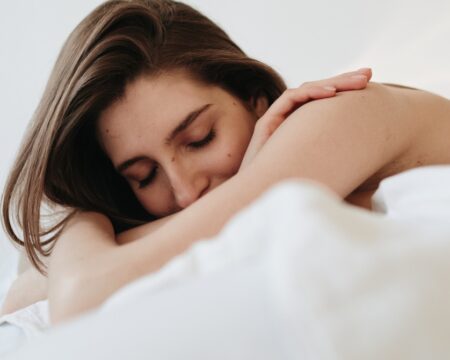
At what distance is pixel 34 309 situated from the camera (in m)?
0.84

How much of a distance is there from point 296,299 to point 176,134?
661mm

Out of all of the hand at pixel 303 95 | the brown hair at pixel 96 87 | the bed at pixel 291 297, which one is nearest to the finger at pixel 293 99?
the hand at pixel 303 95

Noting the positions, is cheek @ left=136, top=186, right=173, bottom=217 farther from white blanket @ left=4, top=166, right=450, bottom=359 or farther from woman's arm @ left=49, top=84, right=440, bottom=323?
white blanket @ left=4, top=166, right=450, bottom=359

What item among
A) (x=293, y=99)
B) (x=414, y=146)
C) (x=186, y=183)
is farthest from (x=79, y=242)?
(x=414, y=146)

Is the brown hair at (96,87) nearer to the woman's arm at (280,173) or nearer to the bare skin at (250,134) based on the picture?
the bare skin at (250,134)

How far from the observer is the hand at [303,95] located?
70 centimetres

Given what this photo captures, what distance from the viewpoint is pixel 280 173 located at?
55 cm

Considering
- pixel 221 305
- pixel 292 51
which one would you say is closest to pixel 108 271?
pixel 221 305

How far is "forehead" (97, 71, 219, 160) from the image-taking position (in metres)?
0.85

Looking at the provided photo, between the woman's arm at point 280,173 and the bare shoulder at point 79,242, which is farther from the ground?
the woman's arm at point 280,173

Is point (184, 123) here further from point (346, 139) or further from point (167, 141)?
point (346, 139)

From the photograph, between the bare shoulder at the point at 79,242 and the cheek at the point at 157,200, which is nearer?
the bare shoulder at the point at 79,242

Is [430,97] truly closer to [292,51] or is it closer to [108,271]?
[108,271]

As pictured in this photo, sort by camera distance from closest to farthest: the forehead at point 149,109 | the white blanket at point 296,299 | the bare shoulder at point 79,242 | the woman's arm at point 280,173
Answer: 1. the white blanket at point 296,299
2. the woman's arm at point 280,173
3. the bare shoulder at point 79,242
4. the forehead at point 149,109
